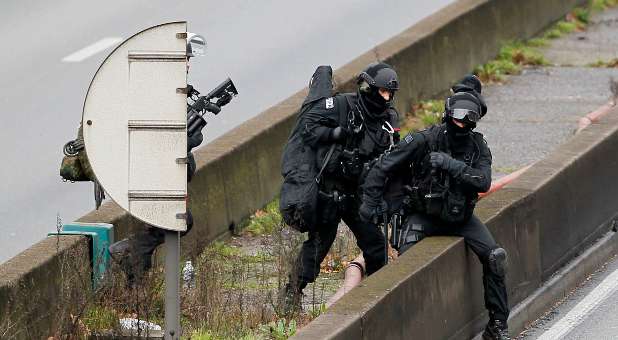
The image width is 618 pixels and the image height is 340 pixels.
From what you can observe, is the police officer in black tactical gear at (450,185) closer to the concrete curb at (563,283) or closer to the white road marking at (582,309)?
the concrete curb at (563,283)

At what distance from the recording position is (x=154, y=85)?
26.0 ft

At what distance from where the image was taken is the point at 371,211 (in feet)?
33.5

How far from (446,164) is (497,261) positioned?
2.44 ft

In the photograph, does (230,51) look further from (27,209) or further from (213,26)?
(27,209)

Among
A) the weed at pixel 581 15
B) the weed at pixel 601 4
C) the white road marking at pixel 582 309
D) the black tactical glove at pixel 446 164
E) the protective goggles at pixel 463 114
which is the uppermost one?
the protective goggles at pixel 463 114

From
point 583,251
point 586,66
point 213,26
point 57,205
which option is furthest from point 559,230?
point 213,26

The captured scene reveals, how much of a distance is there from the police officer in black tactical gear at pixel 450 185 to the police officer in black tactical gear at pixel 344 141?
0.27m

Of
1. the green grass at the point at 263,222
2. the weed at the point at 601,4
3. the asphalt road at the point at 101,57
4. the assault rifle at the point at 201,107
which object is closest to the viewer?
the assault rifle at the point at 201,107

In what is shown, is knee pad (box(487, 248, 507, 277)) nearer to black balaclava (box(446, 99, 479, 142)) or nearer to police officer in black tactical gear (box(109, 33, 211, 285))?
black balaclava (box(446, 99, 479, 142))

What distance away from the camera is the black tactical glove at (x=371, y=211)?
10211mm

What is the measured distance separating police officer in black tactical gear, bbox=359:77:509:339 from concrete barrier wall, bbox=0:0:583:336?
4.88 feet

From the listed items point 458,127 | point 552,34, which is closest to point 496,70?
point 552,34

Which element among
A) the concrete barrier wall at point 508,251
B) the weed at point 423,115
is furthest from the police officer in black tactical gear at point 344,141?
the weed at point 423,115

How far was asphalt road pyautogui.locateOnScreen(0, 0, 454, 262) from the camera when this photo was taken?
14.4 m
